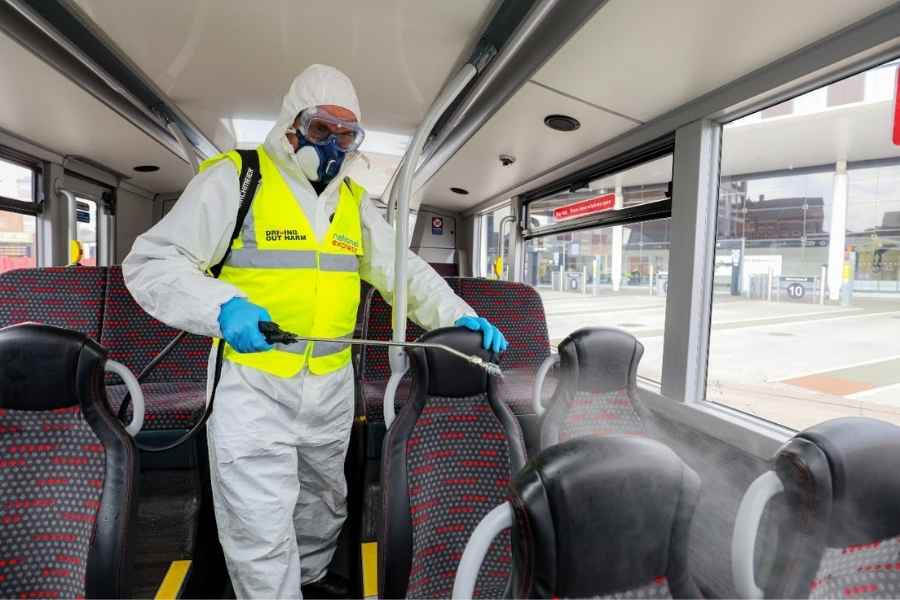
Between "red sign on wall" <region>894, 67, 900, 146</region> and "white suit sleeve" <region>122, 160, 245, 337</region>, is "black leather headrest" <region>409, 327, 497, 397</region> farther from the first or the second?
"red sign on wall" <region>894, 67, 900, 146</region>

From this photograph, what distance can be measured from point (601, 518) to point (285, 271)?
1307 millimetres

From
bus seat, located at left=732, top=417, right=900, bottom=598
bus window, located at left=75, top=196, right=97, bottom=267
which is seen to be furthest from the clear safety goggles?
bus window, located at left=75, top=196, right=97, bottom=267

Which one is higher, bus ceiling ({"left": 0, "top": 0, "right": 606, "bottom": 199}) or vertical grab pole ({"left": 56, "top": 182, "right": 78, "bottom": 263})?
bus ceiling ({"left": 0, "top": 0, "right": 606, "bottom": 199})

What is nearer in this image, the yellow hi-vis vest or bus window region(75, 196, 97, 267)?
the yellow hi-vis vest

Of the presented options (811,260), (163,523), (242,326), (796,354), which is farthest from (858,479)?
(163,523)

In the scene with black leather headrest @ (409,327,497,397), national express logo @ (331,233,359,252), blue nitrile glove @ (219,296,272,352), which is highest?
national express logo @ (331,233,359,252)

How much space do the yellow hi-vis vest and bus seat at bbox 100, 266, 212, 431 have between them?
1.36 meters

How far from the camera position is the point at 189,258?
5.01 feet

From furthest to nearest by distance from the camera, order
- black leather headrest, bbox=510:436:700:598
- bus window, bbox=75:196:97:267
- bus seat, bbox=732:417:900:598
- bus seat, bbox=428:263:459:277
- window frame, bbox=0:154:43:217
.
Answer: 1. bus seat, bbox=428:263:459:277
2. bus window, bbox=75:196:97:267
3. window frame, bbox=0:154:43:217
4. bus seat, bbox=732:417:900:598
5. black leather headrest, bbox=510:436:700:598

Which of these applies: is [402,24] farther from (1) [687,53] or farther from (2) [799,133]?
(2) [799,133]

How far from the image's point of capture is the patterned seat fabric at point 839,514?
→ 2.86 feet

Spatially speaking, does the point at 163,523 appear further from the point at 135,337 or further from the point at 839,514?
the point at 839,514

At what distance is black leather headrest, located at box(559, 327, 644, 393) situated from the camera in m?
2.07

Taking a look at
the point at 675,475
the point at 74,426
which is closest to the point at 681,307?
the point at 675,475
